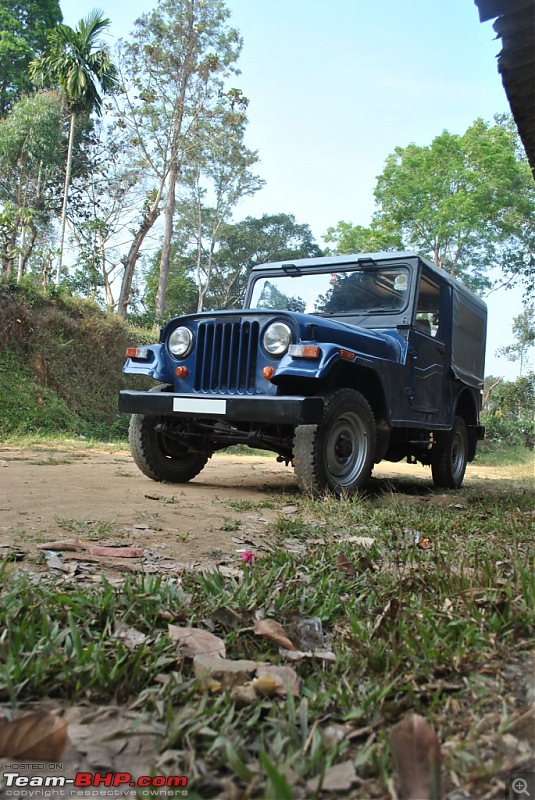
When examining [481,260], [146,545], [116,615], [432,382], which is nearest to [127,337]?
[432,382]

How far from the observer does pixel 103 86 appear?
2081cm

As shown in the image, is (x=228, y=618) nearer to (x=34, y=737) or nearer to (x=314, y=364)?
(x=34, y=737)

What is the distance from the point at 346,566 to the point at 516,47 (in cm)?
201

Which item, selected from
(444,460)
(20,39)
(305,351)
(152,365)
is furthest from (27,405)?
(20,39)

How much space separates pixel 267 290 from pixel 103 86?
58.1ft

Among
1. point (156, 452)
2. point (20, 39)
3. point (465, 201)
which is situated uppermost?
point (20, 39)

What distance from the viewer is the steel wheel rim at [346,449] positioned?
4770 mm

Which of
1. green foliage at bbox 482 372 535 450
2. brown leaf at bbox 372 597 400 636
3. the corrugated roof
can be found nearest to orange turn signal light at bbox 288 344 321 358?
the corrugated roof

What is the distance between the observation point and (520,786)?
3.26 ft

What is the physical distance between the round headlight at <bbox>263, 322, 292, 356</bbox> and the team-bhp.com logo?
376 centimetres

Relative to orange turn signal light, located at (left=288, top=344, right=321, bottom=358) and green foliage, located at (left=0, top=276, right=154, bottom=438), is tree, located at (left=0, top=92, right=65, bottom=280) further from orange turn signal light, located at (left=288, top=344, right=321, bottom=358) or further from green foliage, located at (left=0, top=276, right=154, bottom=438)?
orange turn signal light, located at (left=288, top=344, right=321, bottom=358)

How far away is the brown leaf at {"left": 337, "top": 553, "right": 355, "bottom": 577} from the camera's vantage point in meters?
2.31

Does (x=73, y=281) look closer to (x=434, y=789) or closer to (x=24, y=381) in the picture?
(x=24, y=381)

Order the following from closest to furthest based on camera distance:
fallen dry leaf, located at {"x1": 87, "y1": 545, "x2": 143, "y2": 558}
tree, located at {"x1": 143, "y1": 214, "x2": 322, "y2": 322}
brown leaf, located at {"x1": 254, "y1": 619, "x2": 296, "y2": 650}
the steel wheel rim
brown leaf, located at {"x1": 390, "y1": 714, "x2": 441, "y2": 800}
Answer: brown leaf, located at {"x1": 390, "y1": 714, "x2": 441, "y2": 800} → brown leaf, located at {"x1": 254, "y1": 619, "x2": 296, "y2": 650} → fallen dry leaf, located at {"x1": 87, "y1": 545, "x2": 143, "y2": 558} → the steel wheel rim → tree, located at {"x1": 143, "y1": 214, "x2": 322, "y2": 322}
